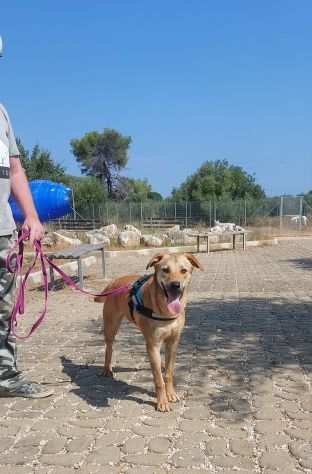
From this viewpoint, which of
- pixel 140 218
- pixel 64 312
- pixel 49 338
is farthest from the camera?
pixel 140 218

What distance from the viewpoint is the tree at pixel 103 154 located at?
57.4 m

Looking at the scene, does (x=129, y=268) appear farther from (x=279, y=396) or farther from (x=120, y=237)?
(x=279, y=396)

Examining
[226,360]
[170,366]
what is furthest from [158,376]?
[226,360]

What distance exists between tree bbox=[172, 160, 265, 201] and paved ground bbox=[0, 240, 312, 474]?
44.2 metres

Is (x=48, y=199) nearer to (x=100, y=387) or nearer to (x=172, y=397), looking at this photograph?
(x=100, y=387)

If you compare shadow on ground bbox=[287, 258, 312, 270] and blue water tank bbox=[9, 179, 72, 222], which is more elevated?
blue water tank bbox=[9, 179, 72, 222]

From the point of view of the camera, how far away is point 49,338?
5801mm

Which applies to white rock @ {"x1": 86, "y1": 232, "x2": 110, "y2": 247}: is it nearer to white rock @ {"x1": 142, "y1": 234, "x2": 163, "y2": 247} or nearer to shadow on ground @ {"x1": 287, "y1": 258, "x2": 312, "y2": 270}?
white rock @ {"x1": 142, "y1": 234, "x2": 163, "y2": 247}

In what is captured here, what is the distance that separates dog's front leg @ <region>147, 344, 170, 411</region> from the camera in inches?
134

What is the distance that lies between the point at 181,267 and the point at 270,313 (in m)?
3.82

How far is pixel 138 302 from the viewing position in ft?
11.9

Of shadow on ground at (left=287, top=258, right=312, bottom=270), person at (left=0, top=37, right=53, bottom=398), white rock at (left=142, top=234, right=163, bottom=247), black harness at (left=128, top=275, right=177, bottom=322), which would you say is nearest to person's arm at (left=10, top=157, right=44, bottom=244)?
person at (left=0, top=37, right=53, bottom=398)

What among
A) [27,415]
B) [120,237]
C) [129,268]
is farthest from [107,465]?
[120,237]

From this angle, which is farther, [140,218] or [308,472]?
[140,218]
